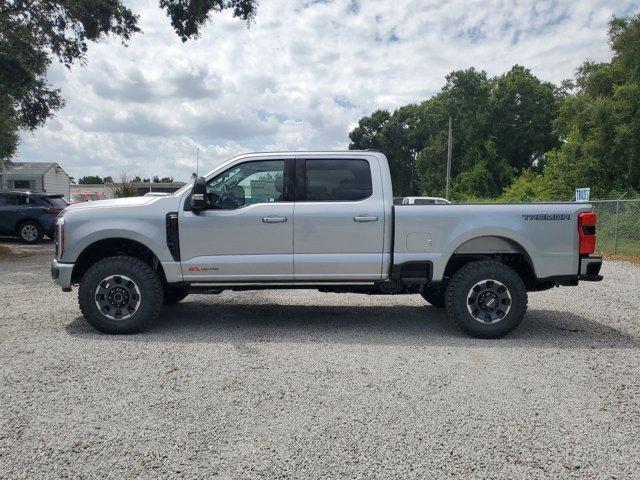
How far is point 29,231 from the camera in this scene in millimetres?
17547

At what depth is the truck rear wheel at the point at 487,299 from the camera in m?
5.84

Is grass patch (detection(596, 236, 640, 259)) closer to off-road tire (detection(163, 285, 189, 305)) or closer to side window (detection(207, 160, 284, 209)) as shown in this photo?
side window (detection(207, 160, 284, 209))

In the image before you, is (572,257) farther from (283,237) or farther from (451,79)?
(451,79)

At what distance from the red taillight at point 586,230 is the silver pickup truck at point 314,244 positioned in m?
0.02

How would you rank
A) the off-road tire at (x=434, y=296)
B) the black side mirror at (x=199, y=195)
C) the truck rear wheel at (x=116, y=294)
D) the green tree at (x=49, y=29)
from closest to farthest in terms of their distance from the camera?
the black side mirror at (x=199, y=195) → the truck rear wheel at (x=116, y=294) → the off-road tire at (x=434, y=296) → the green tree at (x=49, y=29)

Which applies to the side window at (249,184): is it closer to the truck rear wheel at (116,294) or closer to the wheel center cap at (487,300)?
the truck rear wheel at (116,294)

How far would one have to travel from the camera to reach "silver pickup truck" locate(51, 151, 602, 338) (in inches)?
232

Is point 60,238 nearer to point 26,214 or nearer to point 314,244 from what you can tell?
point 314,244

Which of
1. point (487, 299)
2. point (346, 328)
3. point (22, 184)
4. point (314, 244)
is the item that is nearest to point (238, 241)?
point (314, 244)

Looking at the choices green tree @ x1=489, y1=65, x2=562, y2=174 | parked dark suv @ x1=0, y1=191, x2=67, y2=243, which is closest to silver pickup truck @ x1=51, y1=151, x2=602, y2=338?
parked dark suv @ x1=0, y1=191, x2=67, y2=243

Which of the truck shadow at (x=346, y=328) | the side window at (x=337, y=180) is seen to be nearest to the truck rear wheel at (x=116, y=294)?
the truck shadow at (x=346, y=328)

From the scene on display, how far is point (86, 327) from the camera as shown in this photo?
6.36m

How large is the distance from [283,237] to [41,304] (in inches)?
164

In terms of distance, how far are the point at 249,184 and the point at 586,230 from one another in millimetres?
3669
